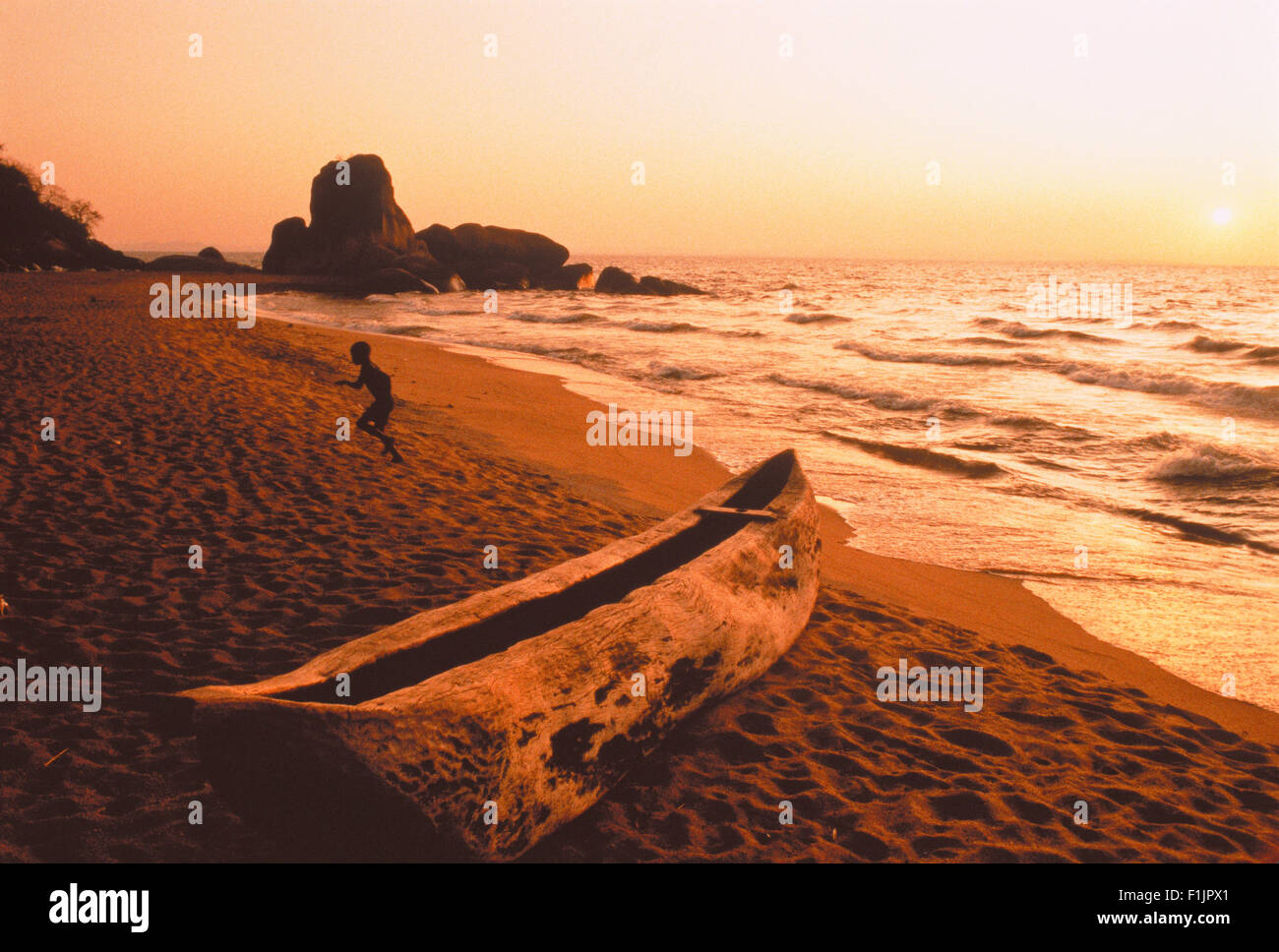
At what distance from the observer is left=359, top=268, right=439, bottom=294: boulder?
157 feet

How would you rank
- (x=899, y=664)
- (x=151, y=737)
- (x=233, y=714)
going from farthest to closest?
(x=899, y=664), (x=151, y=737), (x=233, y=714)

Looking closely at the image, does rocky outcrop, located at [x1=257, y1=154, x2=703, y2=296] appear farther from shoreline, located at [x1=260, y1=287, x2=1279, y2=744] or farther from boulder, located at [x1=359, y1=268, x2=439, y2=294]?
shoreline, located at [x1=260, y1=287, x2=1279, y2=744]

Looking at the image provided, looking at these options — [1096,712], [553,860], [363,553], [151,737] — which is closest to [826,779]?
[553,860]

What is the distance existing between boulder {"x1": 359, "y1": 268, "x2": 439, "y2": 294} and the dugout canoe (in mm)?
46112

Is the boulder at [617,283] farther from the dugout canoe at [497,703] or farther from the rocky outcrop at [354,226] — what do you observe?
the dugout canoe at [497,703]

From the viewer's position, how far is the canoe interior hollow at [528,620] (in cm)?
356

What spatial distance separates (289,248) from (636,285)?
2689 centimetres

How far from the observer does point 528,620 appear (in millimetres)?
4457

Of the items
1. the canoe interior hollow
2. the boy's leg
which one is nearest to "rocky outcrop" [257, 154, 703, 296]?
the boy's leg

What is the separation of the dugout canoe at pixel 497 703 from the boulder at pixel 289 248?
62.1 m

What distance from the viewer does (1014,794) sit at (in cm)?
402
